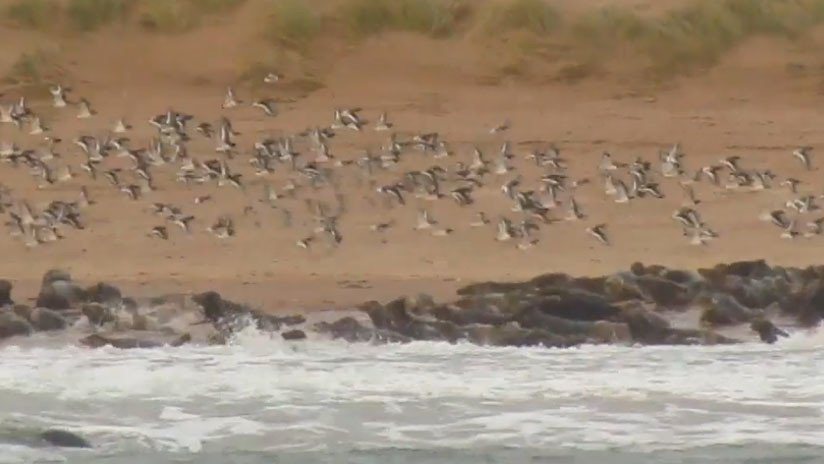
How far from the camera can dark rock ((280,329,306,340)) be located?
1.31 metres

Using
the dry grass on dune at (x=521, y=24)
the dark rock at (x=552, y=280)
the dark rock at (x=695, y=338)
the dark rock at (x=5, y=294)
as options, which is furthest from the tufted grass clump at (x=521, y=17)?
the dark rock at (x=5, y=294)

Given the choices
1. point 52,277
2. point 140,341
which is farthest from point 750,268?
point 52,277

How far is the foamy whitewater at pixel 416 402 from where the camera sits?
1.22 meters

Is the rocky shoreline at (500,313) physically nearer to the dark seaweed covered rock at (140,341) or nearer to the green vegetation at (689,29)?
the dark seaweed covered rock at (140,341)

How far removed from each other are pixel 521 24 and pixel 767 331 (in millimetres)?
470

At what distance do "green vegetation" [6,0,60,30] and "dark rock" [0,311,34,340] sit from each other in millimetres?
347

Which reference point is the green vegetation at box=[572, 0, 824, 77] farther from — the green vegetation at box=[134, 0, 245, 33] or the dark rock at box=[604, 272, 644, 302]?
the green vegetation at box=[134, 0, 245, 33]

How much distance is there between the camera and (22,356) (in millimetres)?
1289

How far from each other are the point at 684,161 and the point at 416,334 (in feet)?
1.28

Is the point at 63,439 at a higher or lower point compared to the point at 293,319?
lower

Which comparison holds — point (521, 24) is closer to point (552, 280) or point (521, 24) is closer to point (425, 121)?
point (425, 121)

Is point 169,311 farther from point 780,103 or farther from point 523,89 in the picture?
point 780,103

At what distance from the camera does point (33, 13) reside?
4.41 feet

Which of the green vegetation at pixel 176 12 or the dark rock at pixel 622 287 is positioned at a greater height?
the green vegetation at pixel 176 12
